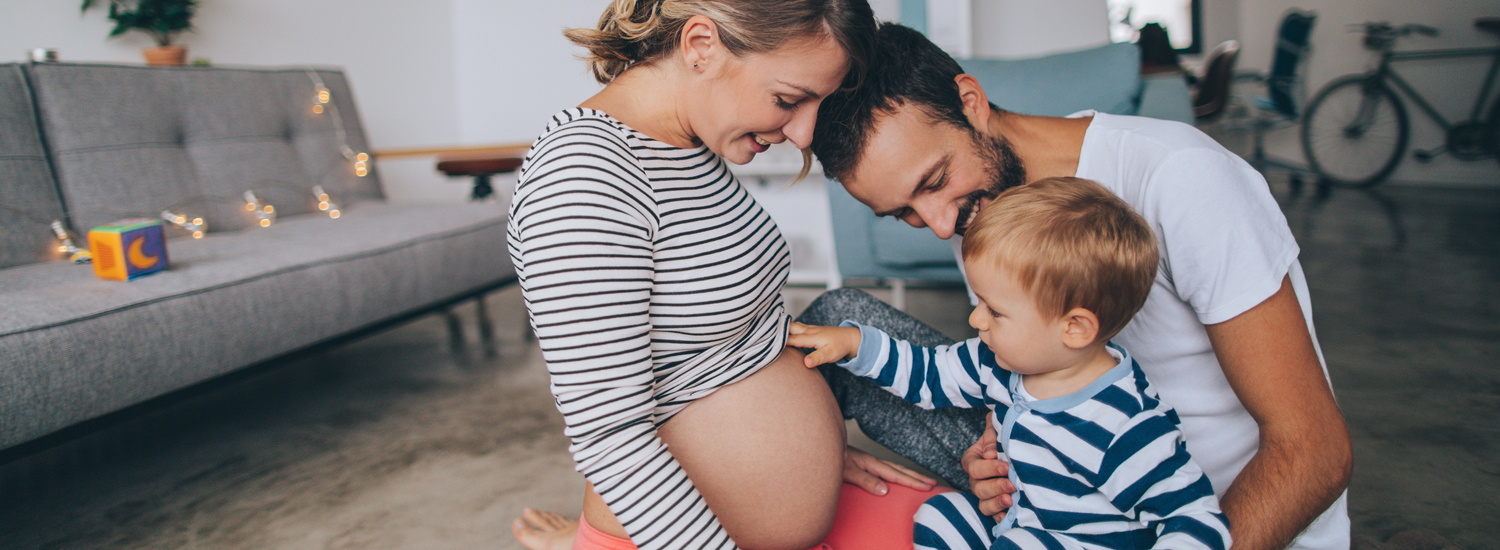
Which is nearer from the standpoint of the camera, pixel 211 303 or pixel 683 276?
pixel 683 276

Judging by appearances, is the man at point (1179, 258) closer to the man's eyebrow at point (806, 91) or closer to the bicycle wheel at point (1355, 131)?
the man's eyebrow at point (806, 91)

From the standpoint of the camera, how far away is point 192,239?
1.93 metres

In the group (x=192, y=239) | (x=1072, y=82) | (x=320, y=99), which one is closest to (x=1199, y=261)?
(x=1072, y=82)

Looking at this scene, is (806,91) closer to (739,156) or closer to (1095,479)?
(739,156)

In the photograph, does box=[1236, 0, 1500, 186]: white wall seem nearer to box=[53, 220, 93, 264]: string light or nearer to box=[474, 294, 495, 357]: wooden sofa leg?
box=[474, 294, 495, 357]: wooden sofa leg

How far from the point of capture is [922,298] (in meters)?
2.95

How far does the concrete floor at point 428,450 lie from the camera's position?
135 cm

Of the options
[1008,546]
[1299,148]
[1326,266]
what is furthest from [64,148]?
[1299,148]

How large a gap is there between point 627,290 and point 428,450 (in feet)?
4.23

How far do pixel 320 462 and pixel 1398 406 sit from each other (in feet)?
8.34

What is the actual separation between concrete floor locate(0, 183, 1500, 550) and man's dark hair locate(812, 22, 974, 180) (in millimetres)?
922

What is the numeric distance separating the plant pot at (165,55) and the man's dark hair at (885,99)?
247 cm

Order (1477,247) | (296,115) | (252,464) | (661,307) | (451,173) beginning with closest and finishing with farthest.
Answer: (661,307), (252,464), (296,115), (451,173), (1477,247)

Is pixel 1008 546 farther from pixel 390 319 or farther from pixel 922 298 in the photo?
pixel 922 298
